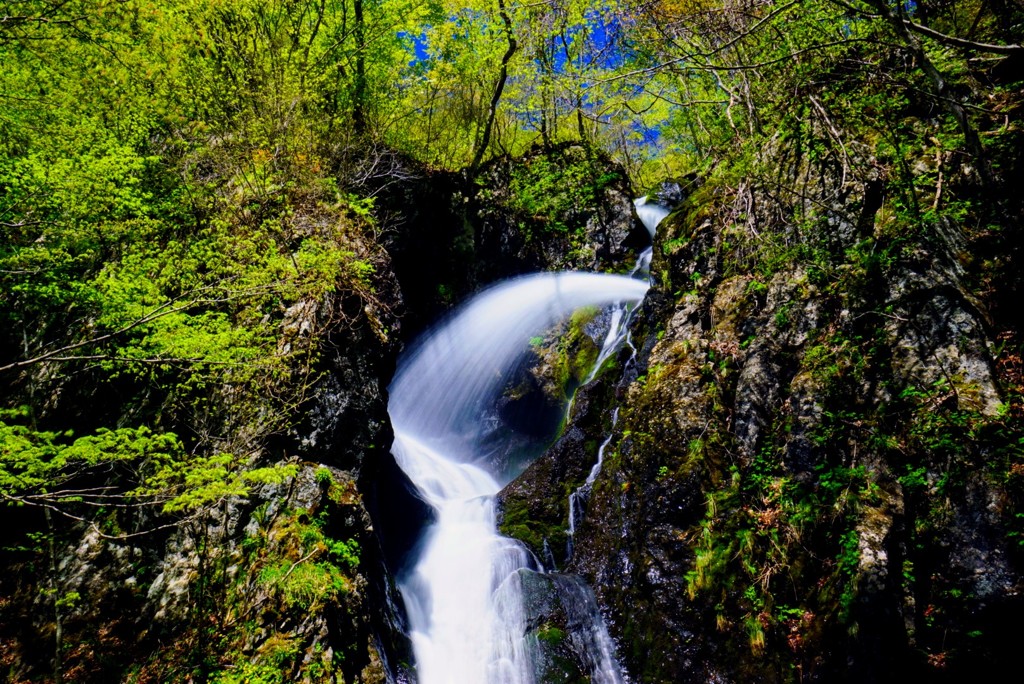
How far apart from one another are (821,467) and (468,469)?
21.1 feet

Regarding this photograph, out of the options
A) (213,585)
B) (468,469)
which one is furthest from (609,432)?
(213,585)

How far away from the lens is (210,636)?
5273 millimetres

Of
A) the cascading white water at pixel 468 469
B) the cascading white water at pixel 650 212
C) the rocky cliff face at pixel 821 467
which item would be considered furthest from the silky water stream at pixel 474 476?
the cascading white water at pixel 650 212

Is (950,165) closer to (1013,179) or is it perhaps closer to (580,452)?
(1013,179)

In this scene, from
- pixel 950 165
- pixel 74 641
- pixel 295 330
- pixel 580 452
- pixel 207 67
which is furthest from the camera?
pixel 207 67

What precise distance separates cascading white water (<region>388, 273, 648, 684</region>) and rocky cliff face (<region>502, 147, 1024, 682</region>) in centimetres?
112

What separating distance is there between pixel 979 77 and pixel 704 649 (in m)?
7.72

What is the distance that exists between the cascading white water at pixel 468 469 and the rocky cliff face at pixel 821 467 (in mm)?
1117

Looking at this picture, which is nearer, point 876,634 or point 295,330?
point 876,634

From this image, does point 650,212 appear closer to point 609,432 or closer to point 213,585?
point 609,432

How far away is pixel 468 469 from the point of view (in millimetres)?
10195

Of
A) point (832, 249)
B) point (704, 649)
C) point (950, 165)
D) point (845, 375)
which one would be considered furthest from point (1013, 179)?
point (704, 649)

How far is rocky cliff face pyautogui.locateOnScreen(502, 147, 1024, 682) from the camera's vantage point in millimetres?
4582

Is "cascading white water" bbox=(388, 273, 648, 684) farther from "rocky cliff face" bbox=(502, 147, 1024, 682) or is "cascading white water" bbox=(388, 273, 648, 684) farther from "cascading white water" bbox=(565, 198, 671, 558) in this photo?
"rocky cliff face" bbox=(502, 147, 1024, 682)
